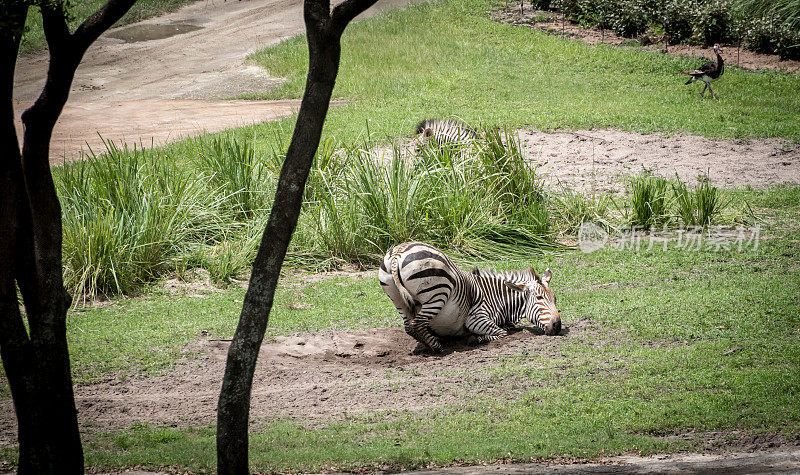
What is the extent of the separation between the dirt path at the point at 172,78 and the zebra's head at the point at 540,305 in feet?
33.0

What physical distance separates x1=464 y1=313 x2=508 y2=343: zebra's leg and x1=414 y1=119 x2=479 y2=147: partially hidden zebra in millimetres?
5986

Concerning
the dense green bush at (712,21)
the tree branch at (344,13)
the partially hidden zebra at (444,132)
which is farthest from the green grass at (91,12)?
the tree branch at (344,13)

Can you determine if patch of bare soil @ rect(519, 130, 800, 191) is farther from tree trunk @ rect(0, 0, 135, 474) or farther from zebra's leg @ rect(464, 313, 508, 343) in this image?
tree trunk @ rect(0, 0, 135, 474)

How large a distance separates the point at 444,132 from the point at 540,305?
25.6ft

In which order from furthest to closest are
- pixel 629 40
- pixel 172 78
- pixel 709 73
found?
1. pixel 629 40
2. pixel 172 78
3. pixel 709 73

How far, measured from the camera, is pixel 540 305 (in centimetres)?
877

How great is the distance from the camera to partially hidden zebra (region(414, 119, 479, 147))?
14836mm

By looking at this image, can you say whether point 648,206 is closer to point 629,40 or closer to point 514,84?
point 514,84

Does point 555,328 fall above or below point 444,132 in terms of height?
below

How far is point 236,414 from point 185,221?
7.40 metres

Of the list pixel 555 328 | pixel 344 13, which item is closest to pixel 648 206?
pixel 555 328

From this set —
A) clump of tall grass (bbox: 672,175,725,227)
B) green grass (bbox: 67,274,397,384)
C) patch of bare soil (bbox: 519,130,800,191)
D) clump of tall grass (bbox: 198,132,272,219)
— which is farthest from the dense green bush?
green grass (bbox: 67,274,397,384)

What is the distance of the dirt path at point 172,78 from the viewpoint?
19.3 m

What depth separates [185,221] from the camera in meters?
12.1
